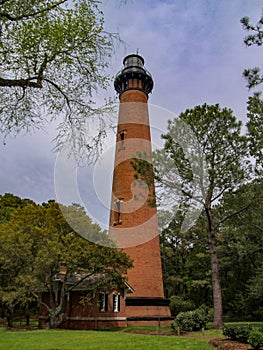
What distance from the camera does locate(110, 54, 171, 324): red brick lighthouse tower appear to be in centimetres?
2055

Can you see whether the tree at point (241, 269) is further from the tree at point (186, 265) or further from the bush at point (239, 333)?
the bush at point (239, 333)

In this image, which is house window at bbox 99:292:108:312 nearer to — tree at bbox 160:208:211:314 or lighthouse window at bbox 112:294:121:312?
lighthouse window at bbox 112:294:121:312

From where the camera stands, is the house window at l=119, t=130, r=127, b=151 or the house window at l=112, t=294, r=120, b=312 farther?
the house window at l=119, t=130, r=127, b=151

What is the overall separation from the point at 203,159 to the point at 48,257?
30.9 feet

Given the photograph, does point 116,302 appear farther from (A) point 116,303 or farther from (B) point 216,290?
(B) point 216,290

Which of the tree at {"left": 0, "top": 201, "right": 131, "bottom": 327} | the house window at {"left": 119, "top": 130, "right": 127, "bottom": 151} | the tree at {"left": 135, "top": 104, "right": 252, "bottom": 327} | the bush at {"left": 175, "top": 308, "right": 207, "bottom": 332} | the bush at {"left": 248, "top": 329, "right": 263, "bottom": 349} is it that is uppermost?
the house window at {"left": 119, "top": 130, "right": 127, "bottom": 151}

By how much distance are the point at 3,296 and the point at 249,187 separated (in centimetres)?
1382

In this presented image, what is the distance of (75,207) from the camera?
19.0m

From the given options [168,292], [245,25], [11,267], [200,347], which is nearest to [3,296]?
[11,267]

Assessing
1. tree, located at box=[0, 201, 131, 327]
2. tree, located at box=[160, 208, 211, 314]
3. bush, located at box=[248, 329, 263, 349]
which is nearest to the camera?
bush, located at box=[248, 329, 263, 349]

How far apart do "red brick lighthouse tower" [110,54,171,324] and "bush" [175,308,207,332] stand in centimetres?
483

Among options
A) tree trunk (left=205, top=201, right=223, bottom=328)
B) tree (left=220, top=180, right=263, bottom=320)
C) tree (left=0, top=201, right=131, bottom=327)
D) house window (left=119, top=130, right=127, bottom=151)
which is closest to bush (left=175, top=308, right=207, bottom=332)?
tree trunk (left=205, top=201, right=223, bottom=328)

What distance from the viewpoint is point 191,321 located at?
1564cm

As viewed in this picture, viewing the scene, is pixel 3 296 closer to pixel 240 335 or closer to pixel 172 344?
pixel 172 344
